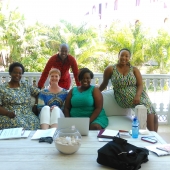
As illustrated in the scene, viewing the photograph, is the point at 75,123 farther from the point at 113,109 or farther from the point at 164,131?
the point at 164,131

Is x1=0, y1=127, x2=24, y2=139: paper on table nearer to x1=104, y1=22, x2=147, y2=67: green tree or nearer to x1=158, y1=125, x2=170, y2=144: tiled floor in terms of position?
x1=158, y1=125, x2=170, y2=144: tiled floor

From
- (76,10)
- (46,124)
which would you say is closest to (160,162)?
(46,124)

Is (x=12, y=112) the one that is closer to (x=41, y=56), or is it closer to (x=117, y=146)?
(x=117, y=146)

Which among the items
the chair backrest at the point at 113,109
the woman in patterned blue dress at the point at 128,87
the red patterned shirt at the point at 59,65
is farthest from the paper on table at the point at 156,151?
the red patterned shirt at the point at 59,65

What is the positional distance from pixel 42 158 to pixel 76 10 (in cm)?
838

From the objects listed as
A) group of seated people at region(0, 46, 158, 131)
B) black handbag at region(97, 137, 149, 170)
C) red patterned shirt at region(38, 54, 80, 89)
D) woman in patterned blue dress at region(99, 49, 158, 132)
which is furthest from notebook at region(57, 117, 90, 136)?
red patterned shirt at region(38, 54, 80, 89)

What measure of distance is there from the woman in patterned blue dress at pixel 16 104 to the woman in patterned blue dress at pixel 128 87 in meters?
1.05

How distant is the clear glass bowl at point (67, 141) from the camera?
1.66m

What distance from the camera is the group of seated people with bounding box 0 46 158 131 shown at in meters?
2.75

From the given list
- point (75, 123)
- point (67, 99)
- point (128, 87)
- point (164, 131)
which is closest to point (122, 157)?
point (75, 123)

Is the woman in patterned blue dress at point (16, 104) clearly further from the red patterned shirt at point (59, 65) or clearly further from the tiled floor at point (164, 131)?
the tiled floor at point (164, 131)

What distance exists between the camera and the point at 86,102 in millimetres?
2857

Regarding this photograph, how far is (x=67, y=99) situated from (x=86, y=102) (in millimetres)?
237

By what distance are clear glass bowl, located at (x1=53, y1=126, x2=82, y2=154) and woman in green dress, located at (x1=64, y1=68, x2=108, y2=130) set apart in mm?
1103
